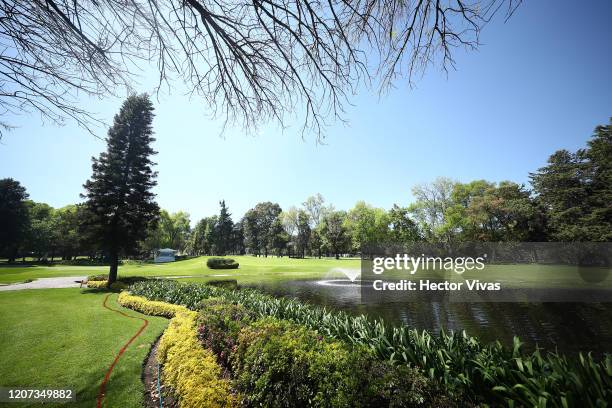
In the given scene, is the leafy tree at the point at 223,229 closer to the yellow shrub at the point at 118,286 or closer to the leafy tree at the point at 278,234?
the leafy tree at the point at 278,234

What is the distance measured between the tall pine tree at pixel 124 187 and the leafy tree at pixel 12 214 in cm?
4276

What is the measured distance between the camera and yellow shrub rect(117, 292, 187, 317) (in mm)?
11281

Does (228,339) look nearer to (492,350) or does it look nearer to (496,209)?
(492,350)

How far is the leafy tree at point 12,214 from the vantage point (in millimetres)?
46156

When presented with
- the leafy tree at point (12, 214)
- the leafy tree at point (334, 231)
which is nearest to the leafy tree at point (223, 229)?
the leafy tree at point (334, 231)

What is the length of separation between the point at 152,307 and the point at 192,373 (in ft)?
28.1

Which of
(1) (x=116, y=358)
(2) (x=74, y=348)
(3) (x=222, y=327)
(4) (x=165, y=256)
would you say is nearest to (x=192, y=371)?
(3) (x=222, y=327)

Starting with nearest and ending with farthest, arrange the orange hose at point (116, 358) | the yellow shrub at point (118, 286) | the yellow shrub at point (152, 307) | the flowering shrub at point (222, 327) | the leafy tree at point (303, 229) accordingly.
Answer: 1. the orange hose at point (116, 358)
2. the flowering shrub at point (222, 327)
3. the yellow shrub at point (152, 307)
4. the yellow shrub at point (118, 286)
5. the leafy tree at point (303, 229)

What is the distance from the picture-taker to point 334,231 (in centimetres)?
6650

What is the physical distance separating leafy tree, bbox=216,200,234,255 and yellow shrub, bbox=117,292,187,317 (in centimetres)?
6896

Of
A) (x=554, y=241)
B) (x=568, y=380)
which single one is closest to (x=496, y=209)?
(x=554, y=241)

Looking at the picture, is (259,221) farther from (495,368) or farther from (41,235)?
(495,368)

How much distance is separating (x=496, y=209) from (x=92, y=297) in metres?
58.1

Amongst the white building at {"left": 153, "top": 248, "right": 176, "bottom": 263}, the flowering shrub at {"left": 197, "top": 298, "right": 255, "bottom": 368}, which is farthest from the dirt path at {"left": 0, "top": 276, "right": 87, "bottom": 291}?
the white building at {"left": 153, "top": 248, "right": 176, "bottom": 263}
